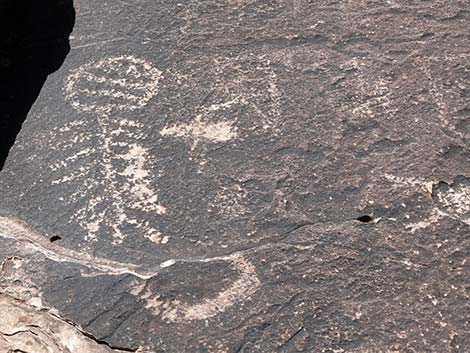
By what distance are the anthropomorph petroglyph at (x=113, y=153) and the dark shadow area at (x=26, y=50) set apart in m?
0.09

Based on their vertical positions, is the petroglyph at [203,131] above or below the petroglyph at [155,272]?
above

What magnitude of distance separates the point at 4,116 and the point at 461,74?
39.2 inches

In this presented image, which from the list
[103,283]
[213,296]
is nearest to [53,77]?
[103,283]

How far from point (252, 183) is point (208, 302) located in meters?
0.27

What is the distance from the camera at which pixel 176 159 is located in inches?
71.0

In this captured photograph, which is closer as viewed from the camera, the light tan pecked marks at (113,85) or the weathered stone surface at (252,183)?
the weathered stone surface at (252,183)

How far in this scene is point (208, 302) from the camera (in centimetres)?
160

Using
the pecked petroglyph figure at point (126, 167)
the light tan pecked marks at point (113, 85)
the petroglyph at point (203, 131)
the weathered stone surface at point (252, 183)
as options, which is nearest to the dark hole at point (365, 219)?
the weathered stone surface at point (252, 183)

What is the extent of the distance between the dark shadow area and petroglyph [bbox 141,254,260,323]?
53cm

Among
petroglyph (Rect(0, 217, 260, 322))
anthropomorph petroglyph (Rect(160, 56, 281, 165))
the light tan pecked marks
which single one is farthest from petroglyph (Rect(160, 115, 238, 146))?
petroglyph (Rect(0, 217, 260, 322))

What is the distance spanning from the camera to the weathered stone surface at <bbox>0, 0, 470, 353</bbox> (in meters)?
1.56

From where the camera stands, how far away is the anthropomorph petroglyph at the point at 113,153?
1.73 meters

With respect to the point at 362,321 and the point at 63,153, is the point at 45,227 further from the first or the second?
the point at 362,321

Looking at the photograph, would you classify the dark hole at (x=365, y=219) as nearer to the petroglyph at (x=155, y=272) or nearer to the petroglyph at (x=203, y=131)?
the petroglyph at (x=155, y=272)
